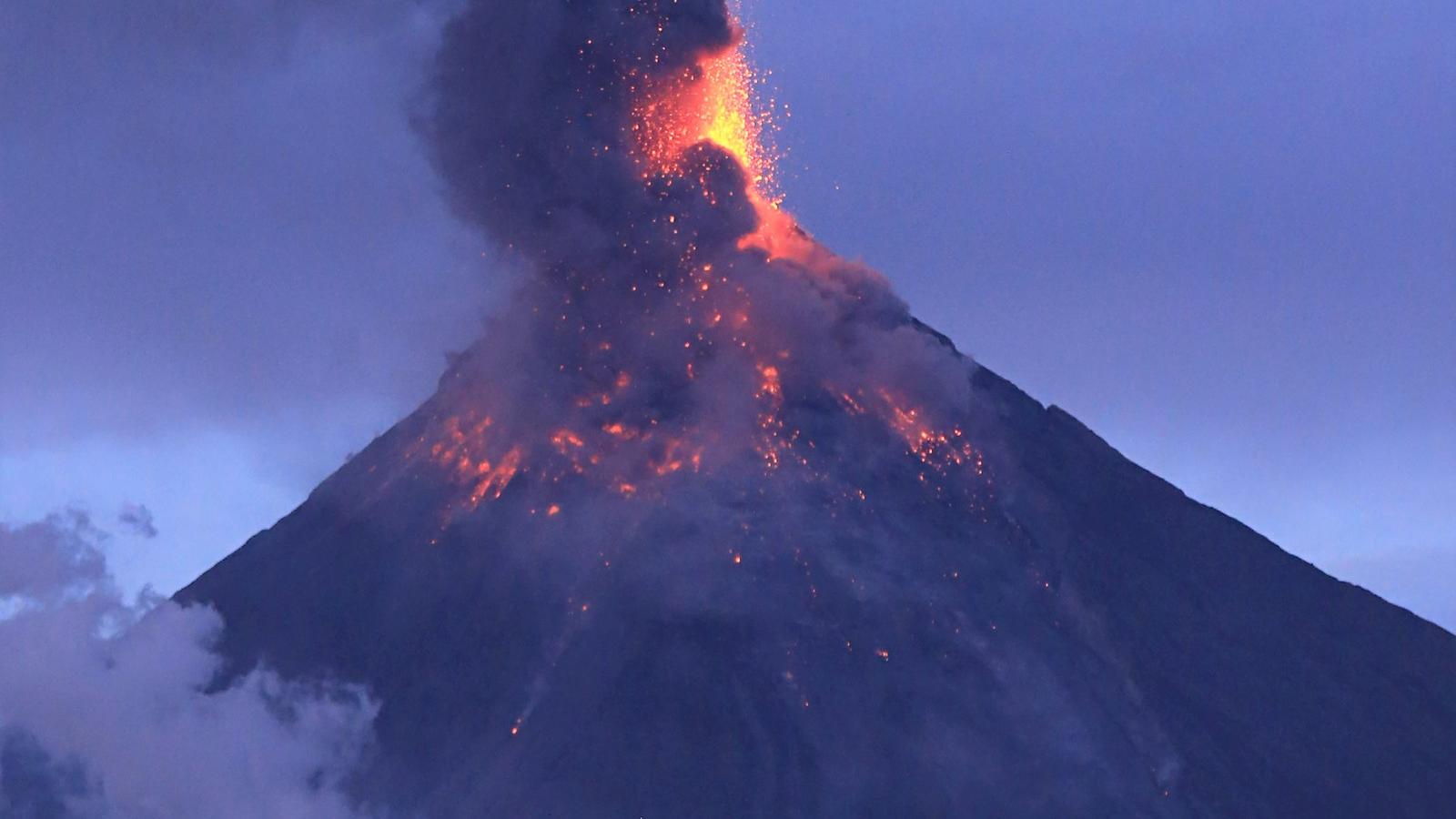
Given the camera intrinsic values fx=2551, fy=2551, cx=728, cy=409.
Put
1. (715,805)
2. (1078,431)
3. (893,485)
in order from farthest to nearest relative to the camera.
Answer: (1078,431) < (893,485) < (715,805)

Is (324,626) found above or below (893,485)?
below

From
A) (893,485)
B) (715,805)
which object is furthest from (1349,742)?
(715,805)

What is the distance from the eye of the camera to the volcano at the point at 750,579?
100000mm

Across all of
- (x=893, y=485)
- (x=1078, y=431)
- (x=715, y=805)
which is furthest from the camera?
(x=1078, y=431)

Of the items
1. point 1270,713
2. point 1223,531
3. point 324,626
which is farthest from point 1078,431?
point 324,626

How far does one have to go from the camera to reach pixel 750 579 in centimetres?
10406

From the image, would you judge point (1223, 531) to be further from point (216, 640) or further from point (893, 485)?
point (216, 640)

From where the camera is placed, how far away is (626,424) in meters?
108

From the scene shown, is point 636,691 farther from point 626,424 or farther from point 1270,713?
point 1270,713

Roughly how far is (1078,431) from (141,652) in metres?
44.3

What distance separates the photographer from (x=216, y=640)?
11794 cm

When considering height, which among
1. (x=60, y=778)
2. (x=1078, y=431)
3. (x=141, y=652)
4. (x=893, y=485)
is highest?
(x=1078, y=431)

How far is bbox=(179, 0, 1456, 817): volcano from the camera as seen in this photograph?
3937 inches

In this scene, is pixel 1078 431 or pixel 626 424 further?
pixel 1078 431
